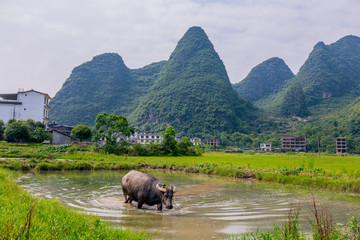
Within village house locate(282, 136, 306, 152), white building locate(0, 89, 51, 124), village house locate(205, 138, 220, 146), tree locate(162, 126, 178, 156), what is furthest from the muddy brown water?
village house locate(205, 138, 220, 146)

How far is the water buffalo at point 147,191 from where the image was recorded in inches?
350

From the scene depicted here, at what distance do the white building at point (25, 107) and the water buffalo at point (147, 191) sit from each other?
175 feet

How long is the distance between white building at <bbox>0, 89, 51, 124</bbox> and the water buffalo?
→ 53.3m

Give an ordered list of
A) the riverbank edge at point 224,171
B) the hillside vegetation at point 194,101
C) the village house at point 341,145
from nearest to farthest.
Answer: the riverbank edge at point 224,171 < the village house at point 341,145 < the hillside vegetation at point 194,101

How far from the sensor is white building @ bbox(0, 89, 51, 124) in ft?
181

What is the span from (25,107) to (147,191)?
55490mm

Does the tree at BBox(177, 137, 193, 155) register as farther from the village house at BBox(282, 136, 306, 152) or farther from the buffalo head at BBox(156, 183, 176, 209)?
the village house at BBox(282, 136, 306, 152)

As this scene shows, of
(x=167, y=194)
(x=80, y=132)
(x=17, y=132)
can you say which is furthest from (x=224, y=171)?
(x=80, y=132)

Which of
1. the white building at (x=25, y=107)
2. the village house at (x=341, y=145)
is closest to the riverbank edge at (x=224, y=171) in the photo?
the white building at (x=25, y=107)

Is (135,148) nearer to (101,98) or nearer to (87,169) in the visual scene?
(87,169)

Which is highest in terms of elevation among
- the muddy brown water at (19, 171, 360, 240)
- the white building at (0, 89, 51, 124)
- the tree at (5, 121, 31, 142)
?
the white building at (0, 89, 51, 124)

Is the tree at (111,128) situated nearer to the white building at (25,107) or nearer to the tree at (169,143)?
the tree at (169,143)

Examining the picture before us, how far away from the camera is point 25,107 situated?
5575 centimetres

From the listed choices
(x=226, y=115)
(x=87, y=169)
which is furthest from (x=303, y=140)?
(x=87, y=169)
